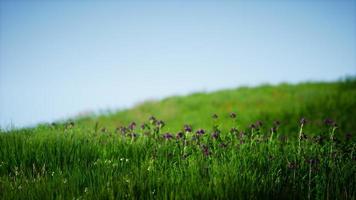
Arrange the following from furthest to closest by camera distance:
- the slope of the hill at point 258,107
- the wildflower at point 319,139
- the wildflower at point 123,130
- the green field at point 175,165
→ 1. the slope of the hill at point 258,107
2. the wildflower at point 123,130
3. the wildflower at point 319,139
4. the green field at point 175,165

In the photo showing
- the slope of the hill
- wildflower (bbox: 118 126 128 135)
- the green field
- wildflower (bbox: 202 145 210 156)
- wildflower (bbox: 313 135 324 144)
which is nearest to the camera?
the green field

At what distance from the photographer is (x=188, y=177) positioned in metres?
4.27

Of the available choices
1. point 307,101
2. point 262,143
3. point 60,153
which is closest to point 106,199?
point 60,153

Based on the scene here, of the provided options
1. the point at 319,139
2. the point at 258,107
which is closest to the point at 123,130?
the point at 319,139

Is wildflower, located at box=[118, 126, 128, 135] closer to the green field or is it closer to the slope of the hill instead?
the green field

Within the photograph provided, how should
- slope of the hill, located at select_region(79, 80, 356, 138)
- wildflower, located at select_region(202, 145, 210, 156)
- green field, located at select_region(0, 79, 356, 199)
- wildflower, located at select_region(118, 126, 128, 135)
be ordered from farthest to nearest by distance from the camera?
slope of the hill, located at select_region(79, 80, 356, 138) < wildflower, located at select_region(118, 126, 128, 135) < wildflower, located at select_region(202, 145, 210, 156) < green field, located at select_region(0, 79, 356, 199)

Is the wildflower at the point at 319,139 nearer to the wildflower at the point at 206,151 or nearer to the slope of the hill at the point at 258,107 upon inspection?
the wildflower at the point at 206,151

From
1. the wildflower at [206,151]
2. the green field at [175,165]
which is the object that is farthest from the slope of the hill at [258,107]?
the wildflower at [206,151]

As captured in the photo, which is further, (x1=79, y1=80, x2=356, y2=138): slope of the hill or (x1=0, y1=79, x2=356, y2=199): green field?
(x1=79, y1=80, x2=356, y2=138): slope of the hill

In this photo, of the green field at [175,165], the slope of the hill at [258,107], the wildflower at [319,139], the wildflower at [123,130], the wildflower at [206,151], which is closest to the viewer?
the green field at [175,165]

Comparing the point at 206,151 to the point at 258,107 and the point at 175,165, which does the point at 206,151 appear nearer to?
the point at 175,165

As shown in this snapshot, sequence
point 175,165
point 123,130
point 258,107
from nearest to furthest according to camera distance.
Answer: point 175,165 → point 123,130 → point 258,107

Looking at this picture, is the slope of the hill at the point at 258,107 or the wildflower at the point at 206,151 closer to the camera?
the wildflower at the point at 206,151

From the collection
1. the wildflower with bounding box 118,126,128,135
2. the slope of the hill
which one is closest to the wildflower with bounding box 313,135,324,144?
the wildflower with bounding box 118,126,128,135
